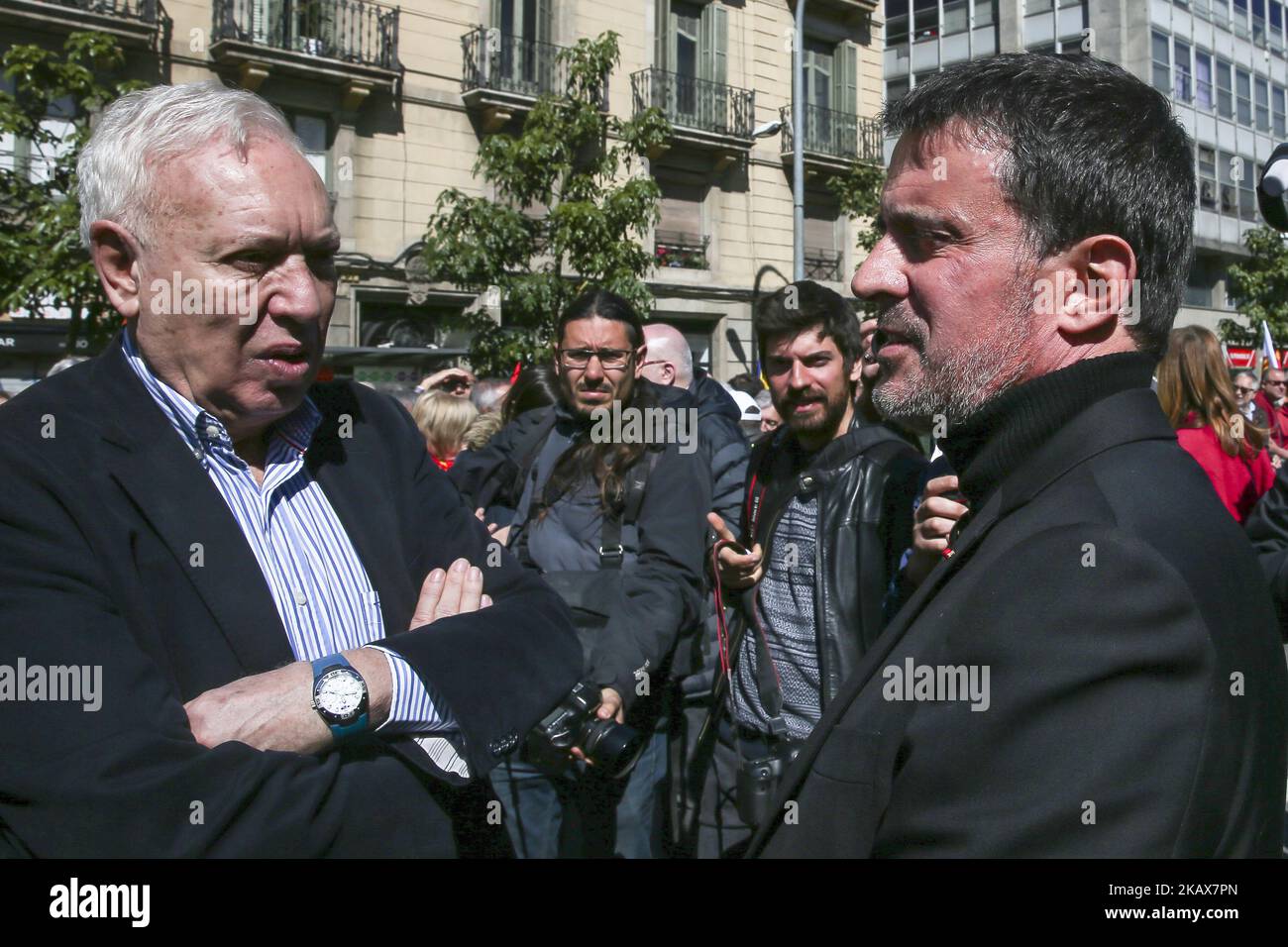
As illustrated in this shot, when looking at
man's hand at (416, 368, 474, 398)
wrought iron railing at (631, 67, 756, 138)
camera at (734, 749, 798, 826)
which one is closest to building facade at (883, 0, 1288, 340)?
wrought iron railing at (631, 67, 756, 138)

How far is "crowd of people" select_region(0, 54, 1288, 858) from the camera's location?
120cm

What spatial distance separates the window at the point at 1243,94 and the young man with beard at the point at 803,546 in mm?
38588

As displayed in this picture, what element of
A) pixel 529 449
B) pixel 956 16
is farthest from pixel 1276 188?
pixel 956 16

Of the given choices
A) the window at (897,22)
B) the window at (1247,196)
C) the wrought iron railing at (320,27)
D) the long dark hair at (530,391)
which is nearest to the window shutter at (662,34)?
the wrought iron railing at (320,27)

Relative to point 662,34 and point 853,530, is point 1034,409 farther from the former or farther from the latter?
point 662,34

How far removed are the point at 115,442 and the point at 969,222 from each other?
1.38 m

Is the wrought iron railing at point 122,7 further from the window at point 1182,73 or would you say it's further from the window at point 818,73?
the window at point 1182,73

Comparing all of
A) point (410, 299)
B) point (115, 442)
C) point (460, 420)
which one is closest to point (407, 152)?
point (410, 299)

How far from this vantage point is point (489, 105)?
17516mm

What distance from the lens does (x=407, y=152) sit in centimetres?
1709

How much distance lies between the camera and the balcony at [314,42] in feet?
50.0

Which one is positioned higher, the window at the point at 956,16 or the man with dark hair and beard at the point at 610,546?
the window at the point at 956,16

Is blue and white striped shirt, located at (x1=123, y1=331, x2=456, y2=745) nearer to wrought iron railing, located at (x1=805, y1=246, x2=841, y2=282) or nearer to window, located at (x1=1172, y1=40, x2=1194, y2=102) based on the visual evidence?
wrought iron railing, located at (x1=805, y1=246, x2=841, y2=282)
